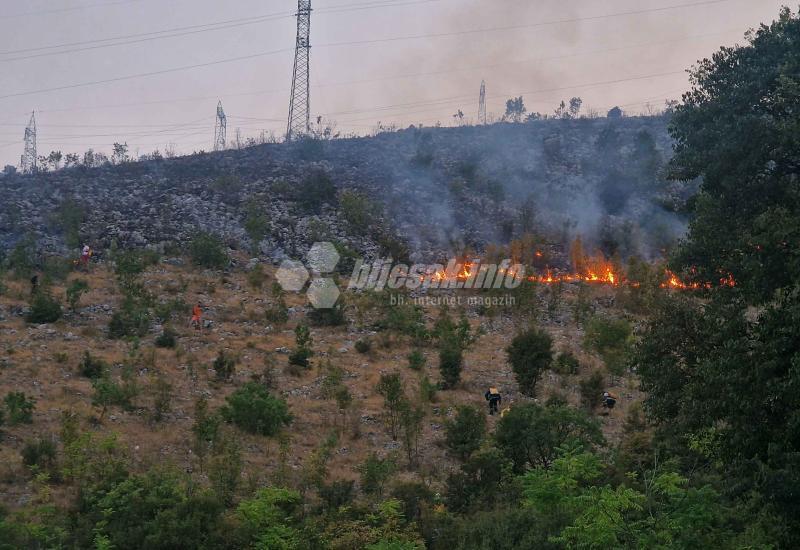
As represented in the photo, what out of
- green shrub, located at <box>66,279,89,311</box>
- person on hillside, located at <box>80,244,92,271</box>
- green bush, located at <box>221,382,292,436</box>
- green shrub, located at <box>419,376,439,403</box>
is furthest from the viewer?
person on hillside, located at <box>80,244,92,271</box>

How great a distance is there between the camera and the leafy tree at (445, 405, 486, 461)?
576 inches

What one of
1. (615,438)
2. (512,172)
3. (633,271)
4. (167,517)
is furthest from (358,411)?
(512,172)

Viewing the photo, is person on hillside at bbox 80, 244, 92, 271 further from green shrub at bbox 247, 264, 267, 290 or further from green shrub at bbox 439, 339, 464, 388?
green shrub at bbox 439, 339, 464, 388

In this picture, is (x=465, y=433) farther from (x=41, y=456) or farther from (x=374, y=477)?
(x=41, y=456)

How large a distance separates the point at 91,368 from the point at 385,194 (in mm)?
24024

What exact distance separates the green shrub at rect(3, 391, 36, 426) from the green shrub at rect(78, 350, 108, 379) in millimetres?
2577

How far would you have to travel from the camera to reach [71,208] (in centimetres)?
3189

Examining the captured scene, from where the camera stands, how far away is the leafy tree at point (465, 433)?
48.0ft

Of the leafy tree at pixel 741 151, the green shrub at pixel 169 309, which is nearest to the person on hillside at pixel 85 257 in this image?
the green shrub at pixel 169 309

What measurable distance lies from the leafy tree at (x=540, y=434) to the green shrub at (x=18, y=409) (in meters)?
9.65

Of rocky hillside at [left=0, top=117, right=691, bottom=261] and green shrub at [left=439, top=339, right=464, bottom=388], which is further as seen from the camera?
rocky hillside at [left=0, top=117, right=691, bottom=261]

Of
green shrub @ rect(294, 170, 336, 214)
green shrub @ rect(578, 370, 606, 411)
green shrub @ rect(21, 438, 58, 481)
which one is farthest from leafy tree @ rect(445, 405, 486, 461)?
green shrub @ rect(294, 170, 336, 214)

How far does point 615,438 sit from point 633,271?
13.1 metres

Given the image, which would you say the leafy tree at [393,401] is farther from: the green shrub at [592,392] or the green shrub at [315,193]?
the green shrub at [315,193]
